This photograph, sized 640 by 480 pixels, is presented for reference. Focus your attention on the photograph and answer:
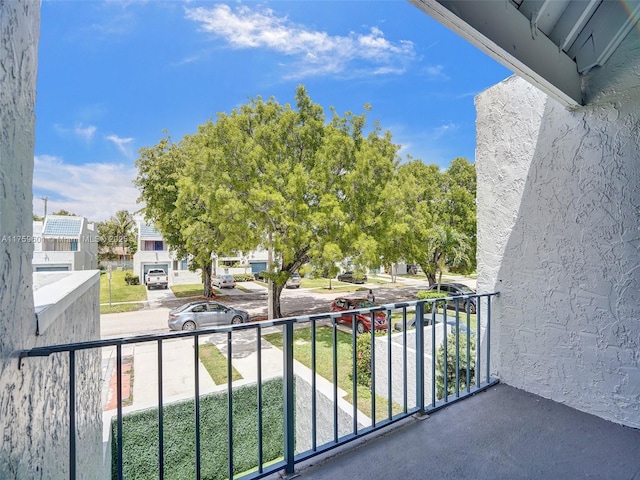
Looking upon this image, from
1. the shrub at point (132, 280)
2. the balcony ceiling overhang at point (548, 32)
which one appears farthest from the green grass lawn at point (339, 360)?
the shrub at point (132, 280)

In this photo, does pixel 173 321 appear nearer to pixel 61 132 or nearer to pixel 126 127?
pixel 61 132

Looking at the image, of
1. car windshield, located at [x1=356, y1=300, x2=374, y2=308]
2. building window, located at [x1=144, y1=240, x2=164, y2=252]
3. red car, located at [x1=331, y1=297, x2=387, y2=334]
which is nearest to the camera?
red car, located at [x1=331, y1=297, x2=387, y2=334]

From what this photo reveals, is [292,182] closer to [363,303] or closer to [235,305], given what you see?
[363,303]

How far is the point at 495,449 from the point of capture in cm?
169

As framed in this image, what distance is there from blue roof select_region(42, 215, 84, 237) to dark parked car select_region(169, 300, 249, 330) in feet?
33.0

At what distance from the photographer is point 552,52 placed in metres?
1.79

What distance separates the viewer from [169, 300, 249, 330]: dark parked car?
9500 millimetres

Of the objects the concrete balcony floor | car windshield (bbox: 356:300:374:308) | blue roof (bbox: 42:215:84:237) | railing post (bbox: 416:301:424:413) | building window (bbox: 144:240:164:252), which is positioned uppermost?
blue roof (bbox: 42:215:84:237)

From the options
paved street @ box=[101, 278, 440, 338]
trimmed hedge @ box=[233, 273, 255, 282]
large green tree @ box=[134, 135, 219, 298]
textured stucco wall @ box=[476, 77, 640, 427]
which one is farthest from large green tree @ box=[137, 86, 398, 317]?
trimmed hedge @ box=[233, 273, 255, 282]

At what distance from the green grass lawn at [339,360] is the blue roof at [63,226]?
42.4 ft

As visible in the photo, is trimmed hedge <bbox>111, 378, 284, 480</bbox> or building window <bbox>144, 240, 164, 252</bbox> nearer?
trimmed hedge <bbox>111, 378, 284, 480</bbox>

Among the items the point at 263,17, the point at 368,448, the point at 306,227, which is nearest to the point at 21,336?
the point at 368,448

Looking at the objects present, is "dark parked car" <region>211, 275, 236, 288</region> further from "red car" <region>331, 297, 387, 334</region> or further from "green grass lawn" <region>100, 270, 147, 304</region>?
"red car" <region>331, 297, 387, 334</region>

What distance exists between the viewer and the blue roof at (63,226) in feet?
50.6
